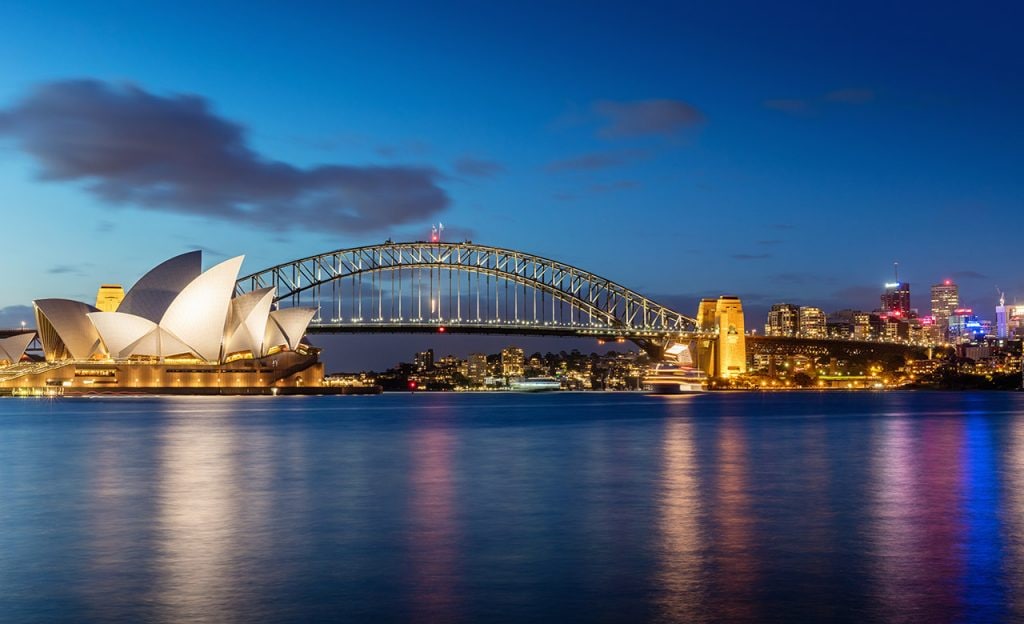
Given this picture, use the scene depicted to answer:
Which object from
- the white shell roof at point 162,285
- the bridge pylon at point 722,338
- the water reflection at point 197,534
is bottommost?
the water reflection at point 197,534

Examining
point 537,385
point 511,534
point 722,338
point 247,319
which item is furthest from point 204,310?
point 537,385

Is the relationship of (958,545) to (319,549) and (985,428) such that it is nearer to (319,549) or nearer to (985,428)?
(319,549)

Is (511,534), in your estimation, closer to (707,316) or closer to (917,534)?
(917,534)

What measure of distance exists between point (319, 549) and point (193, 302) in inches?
2786

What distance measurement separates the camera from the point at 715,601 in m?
9.53

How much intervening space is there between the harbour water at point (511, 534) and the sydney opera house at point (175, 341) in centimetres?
5206

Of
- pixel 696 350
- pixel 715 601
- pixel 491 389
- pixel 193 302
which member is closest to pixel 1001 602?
pixel 715 601

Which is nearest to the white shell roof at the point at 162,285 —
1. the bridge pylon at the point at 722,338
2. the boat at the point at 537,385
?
the bridge pylon at the point at 722,338

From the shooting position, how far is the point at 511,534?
1387 cm

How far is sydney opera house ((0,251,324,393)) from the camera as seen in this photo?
8038cm

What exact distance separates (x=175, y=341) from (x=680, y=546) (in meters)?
78.1

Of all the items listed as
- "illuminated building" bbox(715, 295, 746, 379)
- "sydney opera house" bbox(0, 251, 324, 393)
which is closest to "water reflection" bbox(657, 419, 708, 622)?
"sydney opera house" bbox(0, 251, 324, 393)

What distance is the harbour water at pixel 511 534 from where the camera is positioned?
31.4ft

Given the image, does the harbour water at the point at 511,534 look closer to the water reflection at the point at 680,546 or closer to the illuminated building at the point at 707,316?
the water reflection at the point at 680,546
